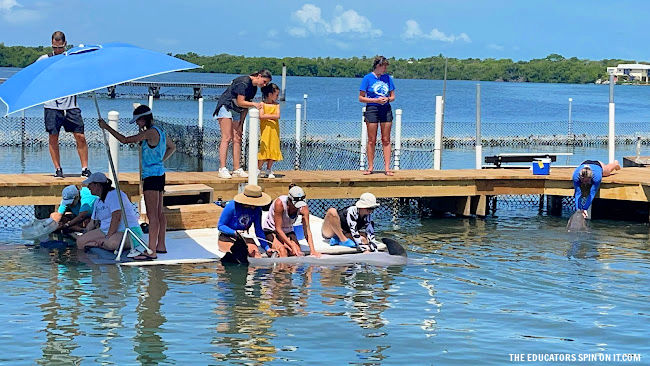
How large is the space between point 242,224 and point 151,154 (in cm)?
163

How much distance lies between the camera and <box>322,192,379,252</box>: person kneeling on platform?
12977mm

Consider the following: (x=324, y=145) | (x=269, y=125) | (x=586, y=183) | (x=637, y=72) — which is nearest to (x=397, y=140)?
(x=586, y=183)

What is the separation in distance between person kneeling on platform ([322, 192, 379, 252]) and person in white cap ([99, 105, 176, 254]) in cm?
234

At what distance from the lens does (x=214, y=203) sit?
14766mm

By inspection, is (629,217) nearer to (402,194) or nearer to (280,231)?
(402,194)

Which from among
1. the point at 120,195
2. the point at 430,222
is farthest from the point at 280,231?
the point at 430,222

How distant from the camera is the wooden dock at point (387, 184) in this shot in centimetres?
1419

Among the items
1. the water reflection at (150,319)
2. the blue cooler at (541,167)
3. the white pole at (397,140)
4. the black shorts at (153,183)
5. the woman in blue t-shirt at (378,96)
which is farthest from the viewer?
the white pole at (397,140)

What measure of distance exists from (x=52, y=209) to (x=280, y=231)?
4.63 m

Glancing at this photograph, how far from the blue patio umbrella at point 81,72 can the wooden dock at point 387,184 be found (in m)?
3.05

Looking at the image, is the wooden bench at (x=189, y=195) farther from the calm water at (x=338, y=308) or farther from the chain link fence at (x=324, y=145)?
the chain link fence at (x=324, y=145)

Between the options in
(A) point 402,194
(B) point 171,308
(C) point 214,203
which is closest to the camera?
(B) point 171,308

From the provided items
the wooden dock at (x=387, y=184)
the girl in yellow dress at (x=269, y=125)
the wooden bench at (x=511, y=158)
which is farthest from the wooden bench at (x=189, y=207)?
the wooden bench at (x=511, y=158)

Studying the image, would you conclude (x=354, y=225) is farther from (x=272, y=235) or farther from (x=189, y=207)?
(x=189, y=207)
